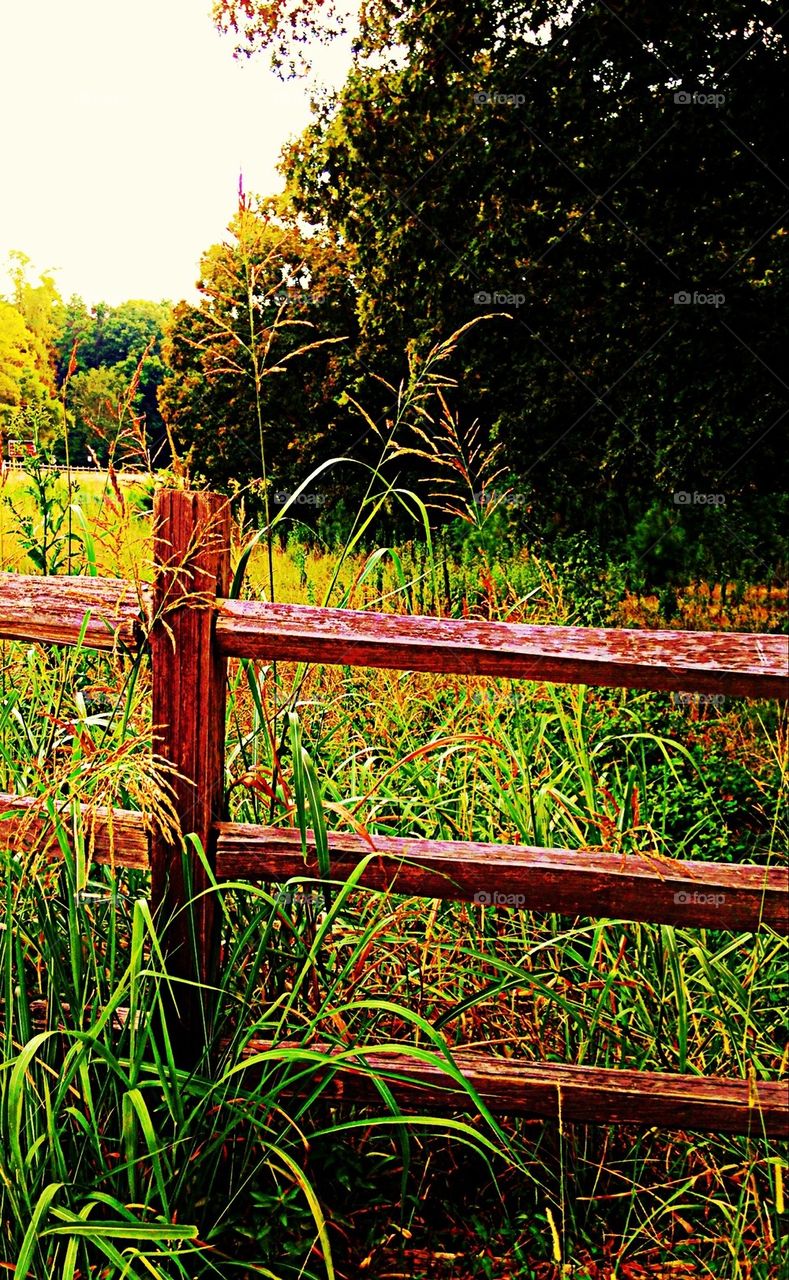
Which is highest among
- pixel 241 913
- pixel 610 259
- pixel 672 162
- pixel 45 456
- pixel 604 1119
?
pixel 672 162

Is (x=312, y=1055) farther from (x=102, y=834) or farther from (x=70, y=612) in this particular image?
(x=70, y=612)

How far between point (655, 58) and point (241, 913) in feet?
22.7

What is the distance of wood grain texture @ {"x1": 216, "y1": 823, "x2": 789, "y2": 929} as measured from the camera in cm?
210

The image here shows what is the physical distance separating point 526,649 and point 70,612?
3.04 ft

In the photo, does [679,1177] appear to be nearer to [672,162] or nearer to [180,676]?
[180,676]

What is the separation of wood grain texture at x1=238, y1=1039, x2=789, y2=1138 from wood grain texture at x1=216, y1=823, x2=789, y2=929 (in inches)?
13.1

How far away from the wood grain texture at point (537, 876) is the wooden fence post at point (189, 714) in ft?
0.29

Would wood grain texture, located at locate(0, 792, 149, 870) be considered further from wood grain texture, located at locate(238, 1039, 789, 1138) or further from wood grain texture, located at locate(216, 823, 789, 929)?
wood grain texture, located at locate(238, 1039, 789, 1138)

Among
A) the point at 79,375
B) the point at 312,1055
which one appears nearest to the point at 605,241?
the point at 79,375

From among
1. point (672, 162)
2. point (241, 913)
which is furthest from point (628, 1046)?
point (672, 162)

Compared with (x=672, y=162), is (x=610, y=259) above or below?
below

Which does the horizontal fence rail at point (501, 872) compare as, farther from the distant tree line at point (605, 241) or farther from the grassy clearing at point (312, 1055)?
the distant tree line at point (605, 241)

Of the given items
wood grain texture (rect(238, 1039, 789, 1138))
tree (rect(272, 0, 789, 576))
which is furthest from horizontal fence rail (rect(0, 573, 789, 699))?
tree (rect(272, 0, 789, 576))

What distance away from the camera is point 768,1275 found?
2.04 m
